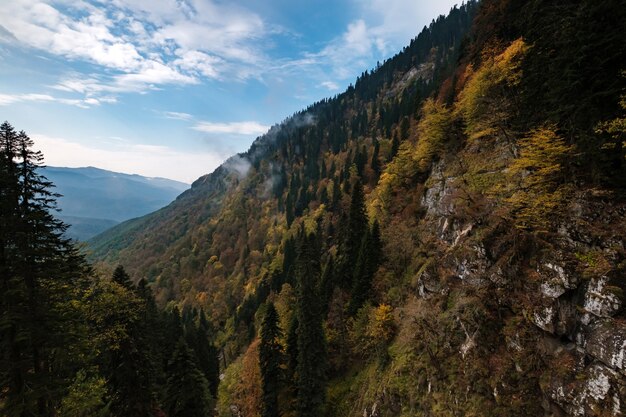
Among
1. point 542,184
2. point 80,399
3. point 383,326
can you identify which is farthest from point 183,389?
point 542,184

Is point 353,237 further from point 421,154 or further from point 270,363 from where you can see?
point 270,363

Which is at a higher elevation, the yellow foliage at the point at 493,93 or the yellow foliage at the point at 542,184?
the yellow foliage at the point at 493,93

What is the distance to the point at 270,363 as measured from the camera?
3981 cm

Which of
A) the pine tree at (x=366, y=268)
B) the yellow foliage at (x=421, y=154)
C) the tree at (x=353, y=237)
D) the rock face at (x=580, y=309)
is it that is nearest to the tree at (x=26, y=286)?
the rock face at (x=580, y=309)

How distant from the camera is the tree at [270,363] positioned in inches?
1574

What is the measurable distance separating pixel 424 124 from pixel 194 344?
5541 centimetres

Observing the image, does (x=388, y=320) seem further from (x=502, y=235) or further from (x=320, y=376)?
(x=502, y=235)

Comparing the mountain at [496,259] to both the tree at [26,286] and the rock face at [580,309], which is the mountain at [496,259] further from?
the tree at [26,286]

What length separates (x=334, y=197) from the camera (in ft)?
332

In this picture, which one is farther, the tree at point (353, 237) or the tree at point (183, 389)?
the tree at point (353, 237)

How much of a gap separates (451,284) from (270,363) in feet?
79.3

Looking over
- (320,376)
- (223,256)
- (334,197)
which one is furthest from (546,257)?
(223,256)

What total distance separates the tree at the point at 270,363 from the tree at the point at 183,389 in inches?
349

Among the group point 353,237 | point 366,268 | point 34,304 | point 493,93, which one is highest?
point 493,93
